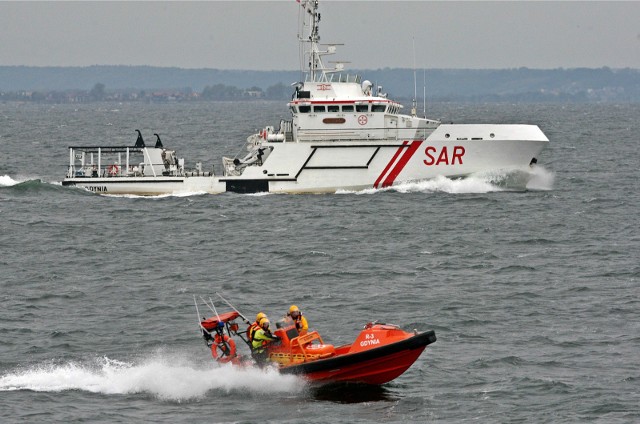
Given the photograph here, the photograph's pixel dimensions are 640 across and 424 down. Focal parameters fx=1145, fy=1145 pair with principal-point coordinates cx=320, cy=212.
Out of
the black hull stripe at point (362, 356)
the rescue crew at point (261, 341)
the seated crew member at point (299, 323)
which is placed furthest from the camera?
the seated crew member at point (299, 323)

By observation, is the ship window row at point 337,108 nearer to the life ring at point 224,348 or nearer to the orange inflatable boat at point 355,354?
the life ring at point 224,348

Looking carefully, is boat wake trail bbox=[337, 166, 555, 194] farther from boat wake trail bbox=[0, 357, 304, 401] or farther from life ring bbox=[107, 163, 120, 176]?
boat wake trail bbox=[0, 357, 304, 401]

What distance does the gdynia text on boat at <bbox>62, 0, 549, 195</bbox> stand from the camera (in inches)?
1860

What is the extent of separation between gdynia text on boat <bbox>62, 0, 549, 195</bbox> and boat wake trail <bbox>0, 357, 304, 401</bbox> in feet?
78.7

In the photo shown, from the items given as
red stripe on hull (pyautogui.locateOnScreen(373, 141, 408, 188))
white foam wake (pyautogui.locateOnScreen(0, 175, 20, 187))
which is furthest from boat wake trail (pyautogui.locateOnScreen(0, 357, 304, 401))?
white foam wake (pyautogui.locateOnScreen(0, 175, 20, 187))

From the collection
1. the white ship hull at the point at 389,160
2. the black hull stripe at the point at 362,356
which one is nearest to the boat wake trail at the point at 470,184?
the white ship hull at the point at 389,160

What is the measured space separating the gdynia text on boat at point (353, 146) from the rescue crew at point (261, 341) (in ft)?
80.5

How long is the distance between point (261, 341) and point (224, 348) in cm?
100

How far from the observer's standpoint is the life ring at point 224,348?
23.4 m

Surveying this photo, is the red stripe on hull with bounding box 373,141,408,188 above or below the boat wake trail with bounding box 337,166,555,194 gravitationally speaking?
above

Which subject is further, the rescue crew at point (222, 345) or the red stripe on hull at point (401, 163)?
the red stripe on hull at point (401, 163)

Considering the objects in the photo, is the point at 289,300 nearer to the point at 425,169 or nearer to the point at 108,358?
the point at 108,358

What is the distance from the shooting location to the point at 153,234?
1617 inches

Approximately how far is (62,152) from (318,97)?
37.6m
